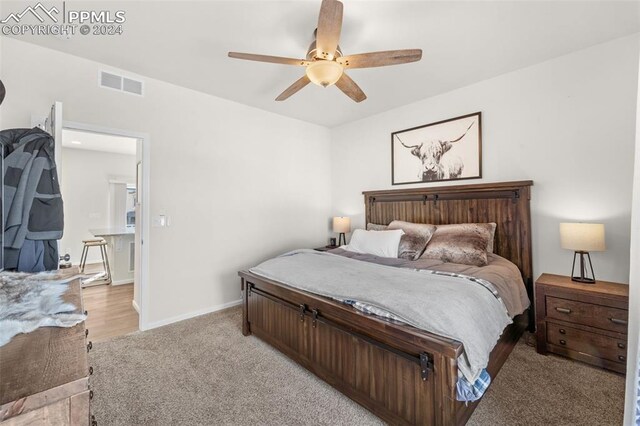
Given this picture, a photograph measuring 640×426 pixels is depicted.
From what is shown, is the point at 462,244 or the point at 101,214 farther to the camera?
the point at 101,214

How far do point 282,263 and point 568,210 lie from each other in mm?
2856

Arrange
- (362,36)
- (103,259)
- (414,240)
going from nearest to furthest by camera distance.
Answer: (362,36) → (414,240) → (103,259)

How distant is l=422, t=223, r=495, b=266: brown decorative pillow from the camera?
265cm

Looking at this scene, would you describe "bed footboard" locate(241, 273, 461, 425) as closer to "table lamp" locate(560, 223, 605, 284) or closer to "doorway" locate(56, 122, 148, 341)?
"table lamp" locate(560, 223, 605, 284)

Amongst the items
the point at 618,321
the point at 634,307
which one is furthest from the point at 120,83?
the point at 618,321

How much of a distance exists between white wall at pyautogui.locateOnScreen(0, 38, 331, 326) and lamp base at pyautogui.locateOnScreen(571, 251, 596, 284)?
11.0 feet

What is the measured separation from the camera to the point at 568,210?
2664mm

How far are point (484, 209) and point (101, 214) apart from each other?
798 centimetres

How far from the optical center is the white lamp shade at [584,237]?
2.27 m

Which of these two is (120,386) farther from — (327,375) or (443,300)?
(443,300)

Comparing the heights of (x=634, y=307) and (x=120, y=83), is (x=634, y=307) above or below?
below

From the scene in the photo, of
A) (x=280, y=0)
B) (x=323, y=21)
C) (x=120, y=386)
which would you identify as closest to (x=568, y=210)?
(x=323, y=21)

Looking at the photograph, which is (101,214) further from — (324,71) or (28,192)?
(324,71)

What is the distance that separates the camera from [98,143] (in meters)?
5.70
